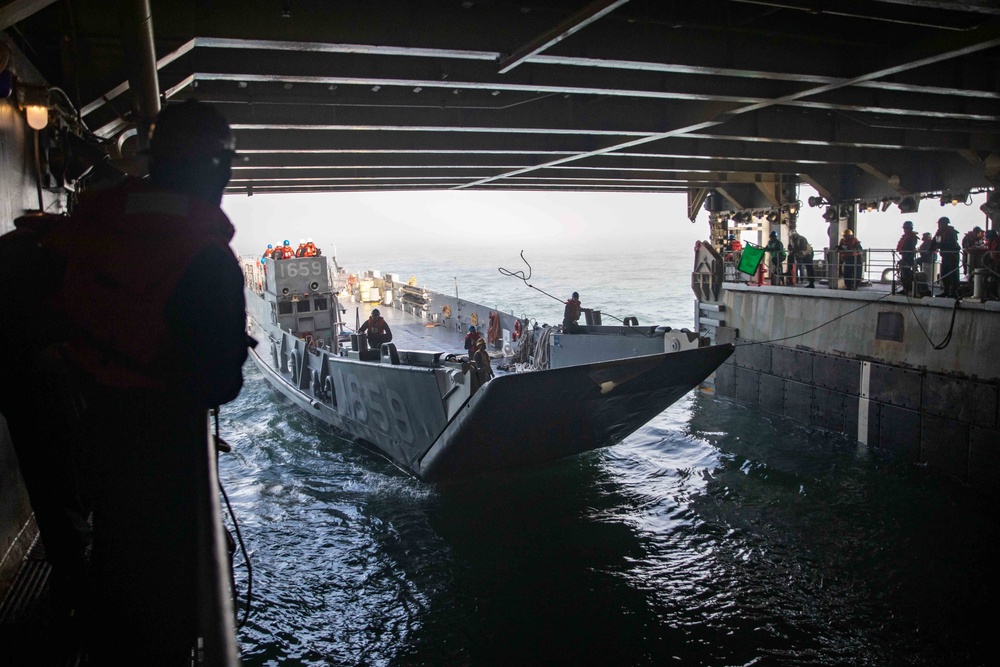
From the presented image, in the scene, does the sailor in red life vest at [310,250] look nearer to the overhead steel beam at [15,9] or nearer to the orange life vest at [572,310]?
the orange life vest at [572,310]

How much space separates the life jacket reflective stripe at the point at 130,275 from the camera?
2.09 m

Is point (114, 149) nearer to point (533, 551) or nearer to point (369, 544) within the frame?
point (369, 544)

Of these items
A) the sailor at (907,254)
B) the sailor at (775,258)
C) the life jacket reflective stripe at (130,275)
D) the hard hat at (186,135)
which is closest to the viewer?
the life jacket reflective stripe at (130,275)

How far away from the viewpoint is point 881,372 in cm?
1522

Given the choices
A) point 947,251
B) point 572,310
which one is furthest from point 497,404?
point 947,251

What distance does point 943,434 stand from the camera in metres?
13.7

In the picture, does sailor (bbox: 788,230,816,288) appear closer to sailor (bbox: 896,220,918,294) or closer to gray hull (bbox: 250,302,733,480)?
sailor (bbox: 896,220,918,294)

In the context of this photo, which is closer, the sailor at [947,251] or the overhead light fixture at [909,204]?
the sailor at [947,251]

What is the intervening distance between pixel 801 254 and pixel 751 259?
5.51 feet

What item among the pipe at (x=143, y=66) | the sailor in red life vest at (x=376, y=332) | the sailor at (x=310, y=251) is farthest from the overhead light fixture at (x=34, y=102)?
the sailor at (x=310, y=251)

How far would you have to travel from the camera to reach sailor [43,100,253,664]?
2100 mm

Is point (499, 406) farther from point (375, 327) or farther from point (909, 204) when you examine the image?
point (909, 204)

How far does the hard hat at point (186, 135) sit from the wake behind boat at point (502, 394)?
7480mm

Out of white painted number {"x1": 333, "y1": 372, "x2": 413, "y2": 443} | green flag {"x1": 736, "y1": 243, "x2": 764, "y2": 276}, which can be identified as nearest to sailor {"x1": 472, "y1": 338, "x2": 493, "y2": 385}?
white painted number {"x1": 333, "y1": 372, "x2": 413, "y2": 443}
